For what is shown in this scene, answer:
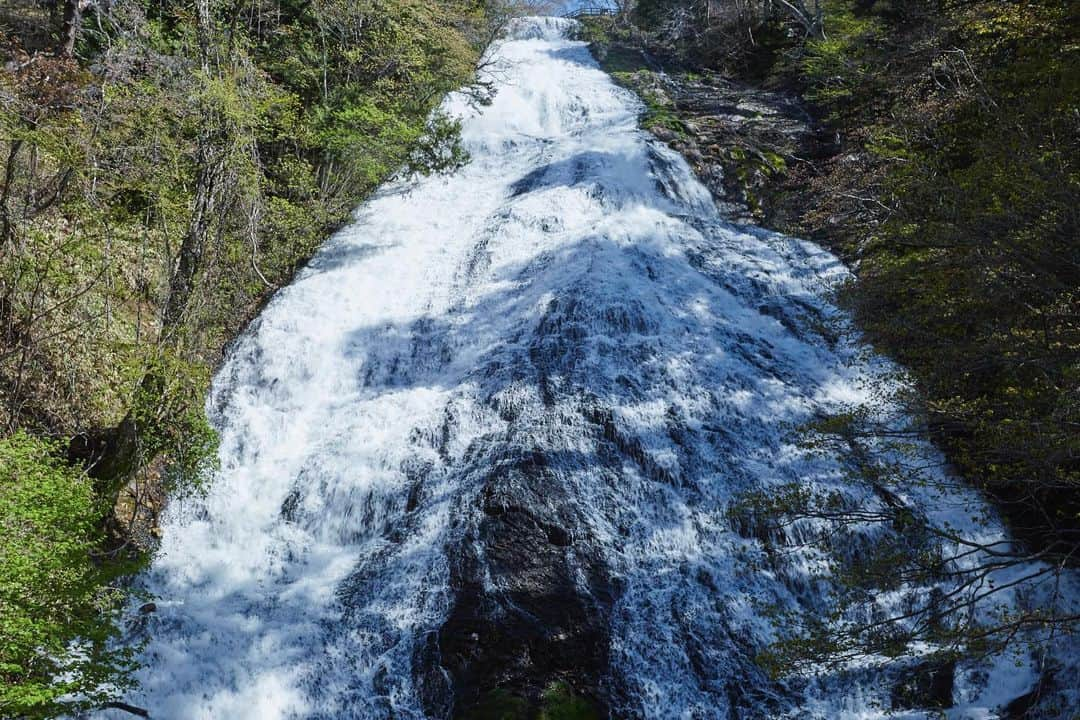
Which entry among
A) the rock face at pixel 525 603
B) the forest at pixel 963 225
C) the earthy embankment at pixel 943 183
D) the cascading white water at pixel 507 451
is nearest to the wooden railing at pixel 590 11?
the earthy embankment at pixel 943 183

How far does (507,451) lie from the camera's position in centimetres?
888

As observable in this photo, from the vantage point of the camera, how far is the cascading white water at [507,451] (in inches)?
284

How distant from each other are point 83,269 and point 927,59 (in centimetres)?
1670

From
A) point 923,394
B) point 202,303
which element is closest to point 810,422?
point 923,394

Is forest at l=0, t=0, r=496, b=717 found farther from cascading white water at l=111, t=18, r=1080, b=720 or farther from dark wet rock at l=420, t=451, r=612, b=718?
dark wet rock at l=420, t=451, r=612, b=718

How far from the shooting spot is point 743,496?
27.2ft

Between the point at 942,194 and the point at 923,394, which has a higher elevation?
the point at 942,194

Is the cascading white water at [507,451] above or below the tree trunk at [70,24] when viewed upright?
below

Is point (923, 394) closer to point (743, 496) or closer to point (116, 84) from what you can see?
point (743, 496)

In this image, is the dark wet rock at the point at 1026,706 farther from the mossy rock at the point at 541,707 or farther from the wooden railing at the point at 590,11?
the wooden railing at the point at 590,11

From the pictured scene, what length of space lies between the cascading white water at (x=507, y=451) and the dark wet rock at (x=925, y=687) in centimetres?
15

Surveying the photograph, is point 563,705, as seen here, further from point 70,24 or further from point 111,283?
point 70,24

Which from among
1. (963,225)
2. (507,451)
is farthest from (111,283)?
(963,225)

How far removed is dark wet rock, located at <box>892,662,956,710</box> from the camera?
7.22 m
